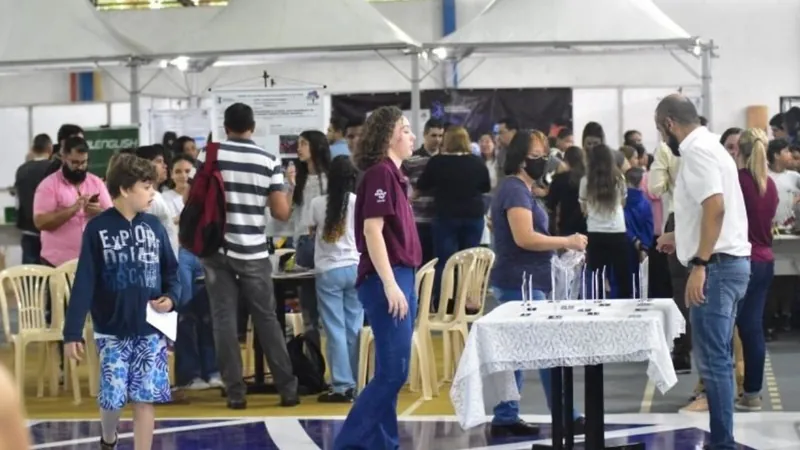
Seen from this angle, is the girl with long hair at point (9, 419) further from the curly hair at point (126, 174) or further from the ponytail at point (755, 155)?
the ponytail at point (755, 155)

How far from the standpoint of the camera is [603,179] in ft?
28.4

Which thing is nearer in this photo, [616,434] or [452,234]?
[616,434]

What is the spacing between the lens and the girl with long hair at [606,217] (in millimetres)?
8641

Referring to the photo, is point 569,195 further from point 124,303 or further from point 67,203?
point 124,303

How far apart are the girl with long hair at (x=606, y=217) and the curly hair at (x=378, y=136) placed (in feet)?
10.5

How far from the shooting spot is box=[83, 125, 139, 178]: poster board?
39.9 ft

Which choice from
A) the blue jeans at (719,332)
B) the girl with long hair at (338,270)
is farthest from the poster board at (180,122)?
the blue jeans at (719,332)

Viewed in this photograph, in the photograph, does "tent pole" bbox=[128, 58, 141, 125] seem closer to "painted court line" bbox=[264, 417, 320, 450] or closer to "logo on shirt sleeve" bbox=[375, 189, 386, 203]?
"painted court line" bbox=[264, 417, 320, 450]

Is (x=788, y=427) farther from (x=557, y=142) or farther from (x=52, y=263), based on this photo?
(x=557, y=142)

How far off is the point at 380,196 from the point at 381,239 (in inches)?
6.8

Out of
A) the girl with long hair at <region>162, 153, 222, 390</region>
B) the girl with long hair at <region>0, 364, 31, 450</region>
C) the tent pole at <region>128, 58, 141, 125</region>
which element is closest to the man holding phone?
the girl with long hair at <region>162, 153, 222, 390</region>

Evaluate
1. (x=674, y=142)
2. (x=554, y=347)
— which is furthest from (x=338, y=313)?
(x=554, y=347)

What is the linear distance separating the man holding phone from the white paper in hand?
3.37 m

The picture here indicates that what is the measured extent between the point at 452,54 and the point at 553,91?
4.80 meters
